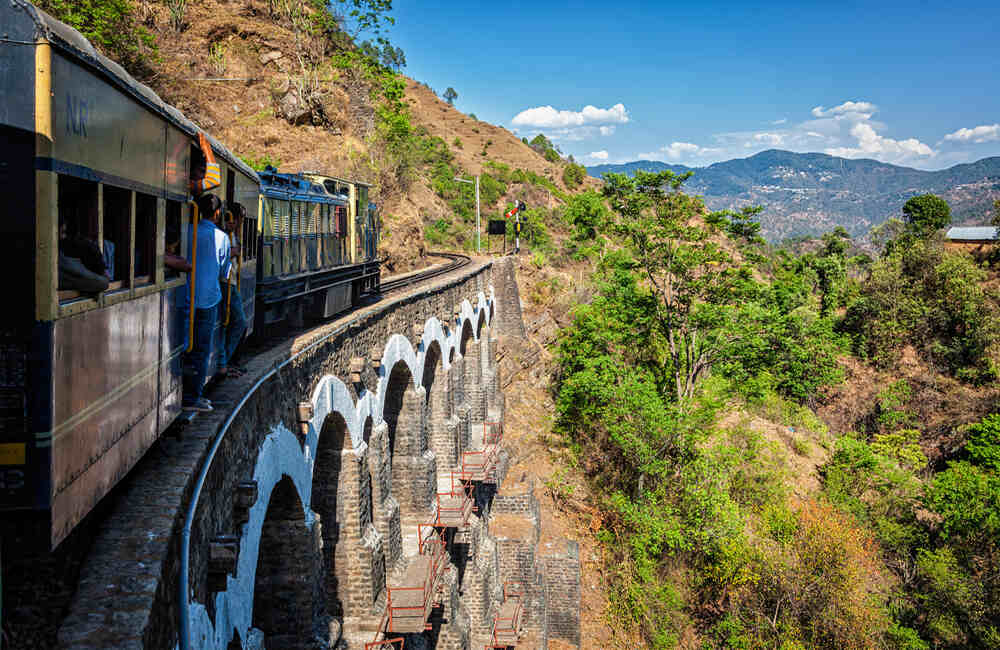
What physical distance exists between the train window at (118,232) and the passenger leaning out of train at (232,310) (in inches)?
88.5

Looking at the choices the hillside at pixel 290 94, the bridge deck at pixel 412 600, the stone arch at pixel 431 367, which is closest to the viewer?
the bridge deck at pixel 412 600

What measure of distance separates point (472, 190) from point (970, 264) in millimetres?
37723

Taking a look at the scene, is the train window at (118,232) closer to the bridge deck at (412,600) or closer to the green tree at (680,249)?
the bridge deck at (412,600)

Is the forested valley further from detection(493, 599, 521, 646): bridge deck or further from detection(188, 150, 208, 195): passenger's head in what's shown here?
detection(188, 150, 208, 195): passenger's head

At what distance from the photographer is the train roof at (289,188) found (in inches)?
364

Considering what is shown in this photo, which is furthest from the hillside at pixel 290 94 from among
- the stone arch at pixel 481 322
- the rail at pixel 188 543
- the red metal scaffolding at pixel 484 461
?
the rail at pixel 188 543

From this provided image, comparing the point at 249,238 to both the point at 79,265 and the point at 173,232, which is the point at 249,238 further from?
the point at 79,265

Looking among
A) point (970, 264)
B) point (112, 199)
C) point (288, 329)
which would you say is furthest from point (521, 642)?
point (970, 264)

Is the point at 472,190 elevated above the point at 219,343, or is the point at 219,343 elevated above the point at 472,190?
the point at 472,190

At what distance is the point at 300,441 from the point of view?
23.3 feet

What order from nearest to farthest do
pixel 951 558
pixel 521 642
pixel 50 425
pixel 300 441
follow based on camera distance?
1. pixel 50 425
2. pixel 300 441
3. pixel 521 642
4. pixel 951 558

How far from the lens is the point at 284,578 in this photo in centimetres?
722

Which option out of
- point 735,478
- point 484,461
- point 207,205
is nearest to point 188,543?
point 207,205

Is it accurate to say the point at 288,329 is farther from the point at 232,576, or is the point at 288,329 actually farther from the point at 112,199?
the point at 112,199
